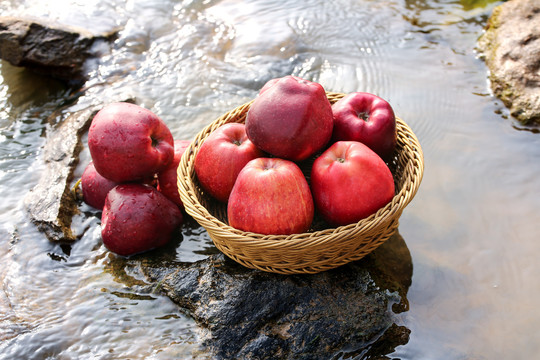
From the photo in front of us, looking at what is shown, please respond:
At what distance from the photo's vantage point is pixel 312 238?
2.17 meters

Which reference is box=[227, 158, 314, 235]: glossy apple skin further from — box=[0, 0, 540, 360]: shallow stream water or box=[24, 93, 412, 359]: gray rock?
box=[0, 0, 540, 360]: shallow stream water

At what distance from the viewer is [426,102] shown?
4.00 m

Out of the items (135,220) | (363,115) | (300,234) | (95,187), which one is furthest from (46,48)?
(300,234)

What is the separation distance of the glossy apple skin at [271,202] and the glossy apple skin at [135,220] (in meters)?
0.63

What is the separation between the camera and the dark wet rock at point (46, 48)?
4.48 meters

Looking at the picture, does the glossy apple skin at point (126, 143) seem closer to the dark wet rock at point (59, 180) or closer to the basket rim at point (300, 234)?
the basket rim at point (300, 234)

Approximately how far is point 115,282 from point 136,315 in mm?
283

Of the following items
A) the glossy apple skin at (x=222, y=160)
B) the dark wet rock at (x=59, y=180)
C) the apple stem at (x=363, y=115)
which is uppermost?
the apple stem at (x=363, y=115)

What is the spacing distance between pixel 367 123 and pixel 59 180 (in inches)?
85.3

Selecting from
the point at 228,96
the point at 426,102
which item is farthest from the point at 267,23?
the point at 426,102

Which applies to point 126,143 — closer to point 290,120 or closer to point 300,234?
point 290,120

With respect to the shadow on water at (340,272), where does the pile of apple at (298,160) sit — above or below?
above

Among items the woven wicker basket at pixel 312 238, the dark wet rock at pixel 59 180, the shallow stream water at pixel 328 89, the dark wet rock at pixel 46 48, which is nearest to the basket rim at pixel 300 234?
the woven wicker basket at pixel 312 238

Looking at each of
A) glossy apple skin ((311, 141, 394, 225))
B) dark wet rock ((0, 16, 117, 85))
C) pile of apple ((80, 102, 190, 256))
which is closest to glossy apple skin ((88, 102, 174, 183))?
pile of apple ((80, 102, 190, 256))
